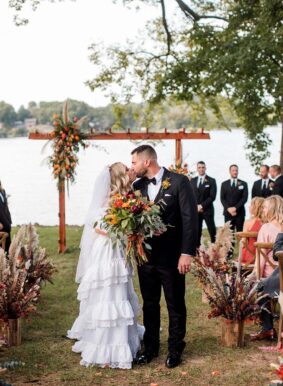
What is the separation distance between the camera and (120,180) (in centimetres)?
634

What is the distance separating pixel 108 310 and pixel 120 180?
1.33 meters

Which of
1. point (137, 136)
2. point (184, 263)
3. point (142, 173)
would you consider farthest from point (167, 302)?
point (137, 136)

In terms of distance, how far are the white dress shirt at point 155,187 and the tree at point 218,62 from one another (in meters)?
7.82

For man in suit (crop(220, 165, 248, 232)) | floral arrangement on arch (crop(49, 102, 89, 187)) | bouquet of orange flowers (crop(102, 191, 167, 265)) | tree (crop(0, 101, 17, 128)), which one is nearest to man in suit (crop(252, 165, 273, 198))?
man in suit (crop(220, 165, 248, 232))

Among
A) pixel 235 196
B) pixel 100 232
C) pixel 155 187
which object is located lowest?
pixel 235 196

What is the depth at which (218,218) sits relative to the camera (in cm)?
2411

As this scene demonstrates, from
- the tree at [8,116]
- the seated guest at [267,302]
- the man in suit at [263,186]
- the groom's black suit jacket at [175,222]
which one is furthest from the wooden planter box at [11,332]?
the tree at [8,116]

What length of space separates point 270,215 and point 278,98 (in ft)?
24.0

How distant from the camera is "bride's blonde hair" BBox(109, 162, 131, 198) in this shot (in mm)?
6332

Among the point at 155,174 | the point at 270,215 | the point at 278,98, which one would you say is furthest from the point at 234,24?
the point at 155,174

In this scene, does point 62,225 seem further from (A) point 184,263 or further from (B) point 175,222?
(A) point 184,263

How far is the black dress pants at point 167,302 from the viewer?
20.2 ft

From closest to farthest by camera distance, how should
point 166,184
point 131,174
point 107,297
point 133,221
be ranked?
point 133,221 → point 166,184 → point 107,297 → point 131,174

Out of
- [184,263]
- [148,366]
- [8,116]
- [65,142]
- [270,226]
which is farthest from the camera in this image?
[8,116]
